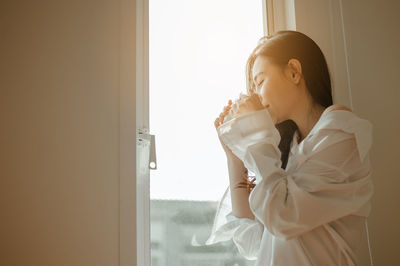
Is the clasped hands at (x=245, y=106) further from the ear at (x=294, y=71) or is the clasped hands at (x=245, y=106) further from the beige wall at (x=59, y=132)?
the beige wall at (x=59, y=132)

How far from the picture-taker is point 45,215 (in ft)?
4.20

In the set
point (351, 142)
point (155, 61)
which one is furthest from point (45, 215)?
point (351, 142)

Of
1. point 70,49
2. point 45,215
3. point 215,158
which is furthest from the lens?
point 215,158

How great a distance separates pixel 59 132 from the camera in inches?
52.5

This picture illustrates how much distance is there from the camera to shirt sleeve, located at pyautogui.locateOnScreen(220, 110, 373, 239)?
93 cm

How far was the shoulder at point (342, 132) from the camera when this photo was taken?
0.97 meters

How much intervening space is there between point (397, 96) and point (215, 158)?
675 mm

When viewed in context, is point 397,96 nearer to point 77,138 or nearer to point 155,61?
point 155,61

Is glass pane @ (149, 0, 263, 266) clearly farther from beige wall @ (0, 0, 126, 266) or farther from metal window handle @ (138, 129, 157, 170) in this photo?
beige wall @ (0, 0, 126, 266)

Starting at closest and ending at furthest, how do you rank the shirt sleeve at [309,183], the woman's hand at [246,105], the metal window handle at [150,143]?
1. the shirt sleeve at [309,183]
2. the woman's hand at [246,105]
3. the metal window handle at [150,143]

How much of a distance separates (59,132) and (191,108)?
45 centimetres

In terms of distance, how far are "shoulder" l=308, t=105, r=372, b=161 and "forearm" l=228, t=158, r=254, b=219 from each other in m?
0.24

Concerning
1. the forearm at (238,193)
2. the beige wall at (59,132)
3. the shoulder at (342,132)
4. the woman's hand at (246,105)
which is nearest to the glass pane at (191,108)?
the beige wall at (59,132)

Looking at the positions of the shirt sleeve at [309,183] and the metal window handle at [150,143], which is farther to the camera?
the metal window handle at [150,143]
